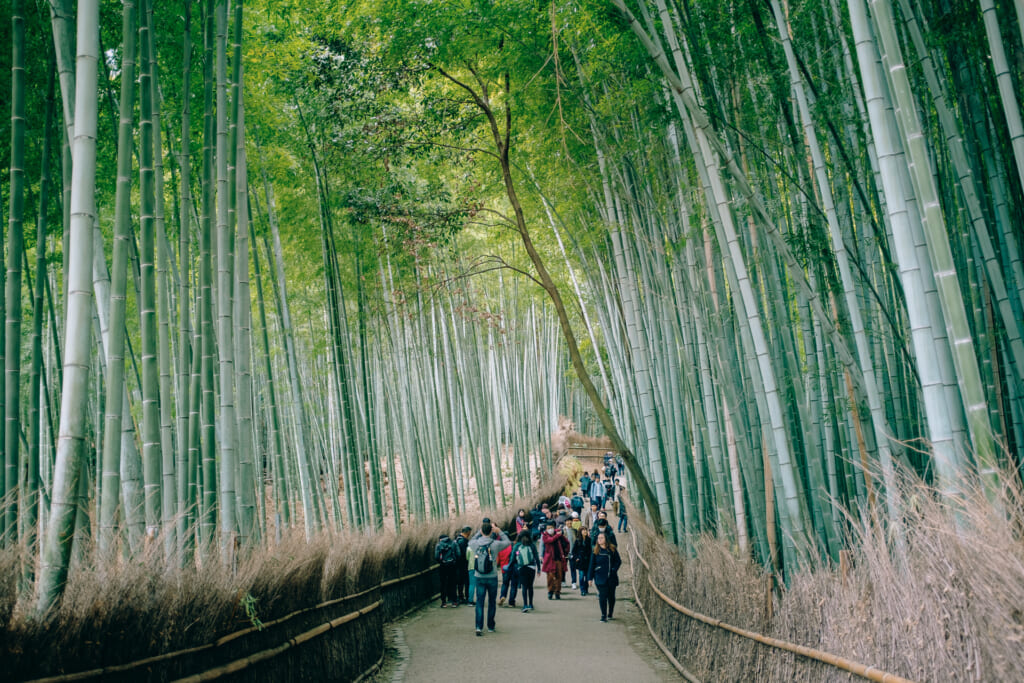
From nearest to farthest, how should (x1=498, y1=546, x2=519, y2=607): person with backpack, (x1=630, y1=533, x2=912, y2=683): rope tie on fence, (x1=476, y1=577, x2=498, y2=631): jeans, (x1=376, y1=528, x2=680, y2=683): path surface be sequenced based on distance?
(x1=630, y1=533, x2=912, y2=683): rope tie on fence < (x1=376, y1=528, x2=680, y2=683): path surface < (x1=476, y1=577, x2=498, y2=631): jeans < (x1=498, y1=546, x2=519, y2=607): person with backpack

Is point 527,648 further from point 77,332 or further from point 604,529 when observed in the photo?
point 77,332

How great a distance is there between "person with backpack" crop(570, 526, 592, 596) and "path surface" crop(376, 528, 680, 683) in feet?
3.07

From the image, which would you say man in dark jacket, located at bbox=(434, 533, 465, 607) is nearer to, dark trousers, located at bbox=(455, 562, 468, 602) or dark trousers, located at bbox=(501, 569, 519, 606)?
dark trousers, located at bbox=(455, 562, 468, 602)

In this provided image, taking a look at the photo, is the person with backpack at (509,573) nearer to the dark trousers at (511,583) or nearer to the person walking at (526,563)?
the dark trousers at (511,583)

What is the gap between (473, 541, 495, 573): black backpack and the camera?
6.19 metres

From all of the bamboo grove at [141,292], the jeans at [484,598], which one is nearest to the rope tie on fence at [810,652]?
the jeans at [484,598]

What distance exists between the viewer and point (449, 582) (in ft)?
26.4

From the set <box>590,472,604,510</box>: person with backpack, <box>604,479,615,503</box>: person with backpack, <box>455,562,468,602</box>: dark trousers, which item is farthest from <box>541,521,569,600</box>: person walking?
<box>604,479,615,503</box>: person with backpack

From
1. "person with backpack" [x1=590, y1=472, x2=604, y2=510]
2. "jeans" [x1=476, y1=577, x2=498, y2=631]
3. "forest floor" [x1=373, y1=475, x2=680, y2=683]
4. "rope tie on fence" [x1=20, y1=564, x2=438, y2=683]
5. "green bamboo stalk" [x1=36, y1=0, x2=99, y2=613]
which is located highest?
"green bamboo stalk" [x1=36, y1=0, x2=99, y2=613]

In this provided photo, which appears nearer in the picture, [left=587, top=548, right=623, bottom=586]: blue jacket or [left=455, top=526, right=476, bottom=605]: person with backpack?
[left=587, top=548, right=623, bottom=586]: blue jacket

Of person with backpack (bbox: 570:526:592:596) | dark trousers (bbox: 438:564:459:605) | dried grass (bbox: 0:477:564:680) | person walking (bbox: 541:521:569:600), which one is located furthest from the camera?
person with backpack (bbox: 570:526:592:596)

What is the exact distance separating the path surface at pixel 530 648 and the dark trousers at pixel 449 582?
0.81 feet

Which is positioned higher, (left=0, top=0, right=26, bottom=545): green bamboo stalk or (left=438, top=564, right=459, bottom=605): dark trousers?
(left=0, top=0, right=26, bottom=545): green bamboo stalk

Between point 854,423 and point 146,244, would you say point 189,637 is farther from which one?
point 854,423
